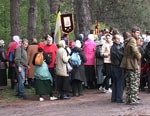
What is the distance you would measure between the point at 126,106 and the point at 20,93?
4.10 m

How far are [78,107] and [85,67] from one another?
3312 mm

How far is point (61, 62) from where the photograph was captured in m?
14.5

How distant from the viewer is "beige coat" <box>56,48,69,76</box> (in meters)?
14.4

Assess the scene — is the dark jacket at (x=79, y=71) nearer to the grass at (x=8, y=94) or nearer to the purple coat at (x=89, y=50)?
the purple coat at (x=89, y=50)

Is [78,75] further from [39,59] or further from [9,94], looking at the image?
[9,94]

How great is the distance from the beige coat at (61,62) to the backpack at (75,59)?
574 mm

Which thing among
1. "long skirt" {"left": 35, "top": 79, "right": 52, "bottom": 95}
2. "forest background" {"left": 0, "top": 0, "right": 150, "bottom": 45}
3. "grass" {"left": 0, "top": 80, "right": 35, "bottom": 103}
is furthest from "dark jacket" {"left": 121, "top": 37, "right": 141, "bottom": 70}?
"forest background" {"left": 0, "top": 0, "right": 150, "bottom": 45}

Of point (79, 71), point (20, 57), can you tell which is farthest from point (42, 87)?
point (79, 71)

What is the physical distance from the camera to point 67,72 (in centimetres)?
1462

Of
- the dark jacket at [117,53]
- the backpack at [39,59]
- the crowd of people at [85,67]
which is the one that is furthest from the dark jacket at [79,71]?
the dark jacket at [117,53]

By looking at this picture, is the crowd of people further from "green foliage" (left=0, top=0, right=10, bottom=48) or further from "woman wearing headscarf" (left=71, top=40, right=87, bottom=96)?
"green foliage" (left=0, top=0, right=10, bottom=48)

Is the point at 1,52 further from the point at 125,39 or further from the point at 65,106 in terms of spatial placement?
the point at 125,39

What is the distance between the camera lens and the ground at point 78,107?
39.6 ft

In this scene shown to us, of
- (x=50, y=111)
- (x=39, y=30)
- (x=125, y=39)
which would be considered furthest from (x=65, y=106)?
(x=39, y=30)
